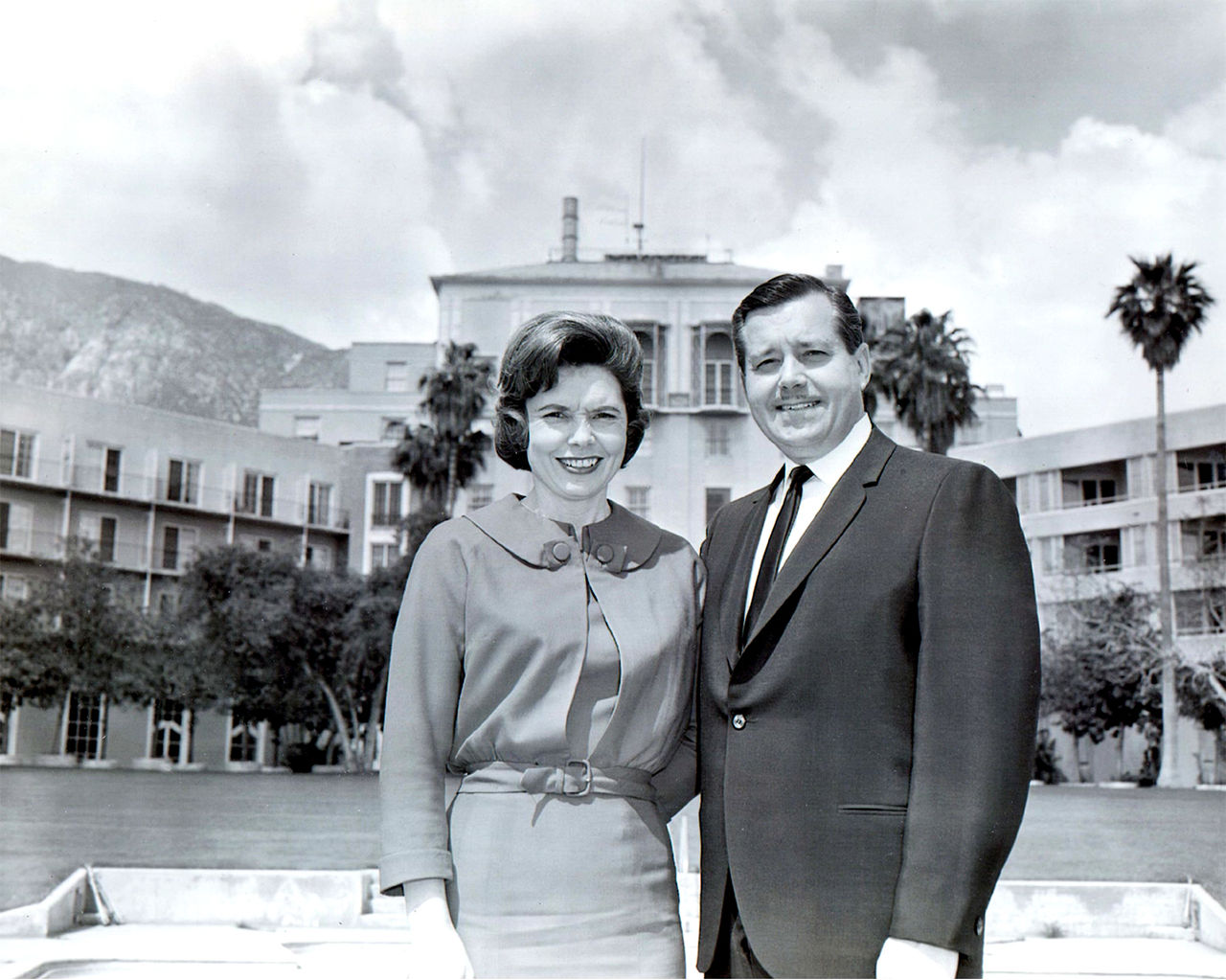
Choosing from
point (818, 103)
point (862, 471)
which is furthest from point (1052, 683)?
point (862, 471)

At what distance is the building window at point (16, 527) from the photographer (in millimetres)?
28516

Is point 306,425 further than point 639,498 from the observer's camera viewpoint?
Yes

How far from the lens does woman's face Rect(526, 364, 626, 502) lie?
2518 mm

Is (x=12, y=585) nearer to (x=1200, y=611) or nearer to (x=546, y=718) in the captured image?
(x=1200, y=611)

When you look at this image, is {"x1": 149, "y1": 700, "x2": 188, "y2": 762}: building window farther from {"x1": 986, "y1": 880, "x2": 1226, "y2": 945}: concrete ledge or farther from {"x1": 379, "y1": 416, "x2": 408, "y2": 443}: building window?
{"x1": 986, "y1": 880, "x2": 1226, "y2": 945}: concrete ledge

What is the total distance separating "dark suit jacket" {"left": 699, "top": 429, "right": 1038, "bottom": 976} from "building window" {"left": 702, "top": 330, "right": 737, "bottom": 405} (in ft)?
85.2

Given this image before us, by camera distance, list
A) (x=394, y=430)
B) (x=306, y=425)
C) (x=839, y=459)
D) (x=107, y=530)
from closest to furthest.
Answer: (x=839, y=459) → (x=107, y=530) → (x=394, y=430) → (x=306, y=425)

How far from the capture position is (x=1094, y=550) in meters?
30.5

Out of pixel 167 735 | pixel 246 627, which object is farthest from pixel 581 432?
pixel 167 735

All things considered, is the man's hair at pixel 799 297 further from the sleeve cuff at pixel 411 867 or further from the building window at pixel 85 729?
the building window at pixel 85 729

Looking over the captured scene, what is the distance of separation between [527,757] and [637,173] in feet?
57.0

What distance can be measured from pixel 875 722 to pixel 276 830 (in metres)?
21.3

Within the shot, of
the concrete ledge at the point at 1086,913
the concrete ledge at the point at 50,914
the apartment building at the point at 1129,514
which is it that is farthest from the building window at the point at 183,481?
the concrete ledge at the point at 1086,913

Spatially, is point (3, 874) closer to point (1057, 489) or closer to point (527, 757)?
point (527, 757)
